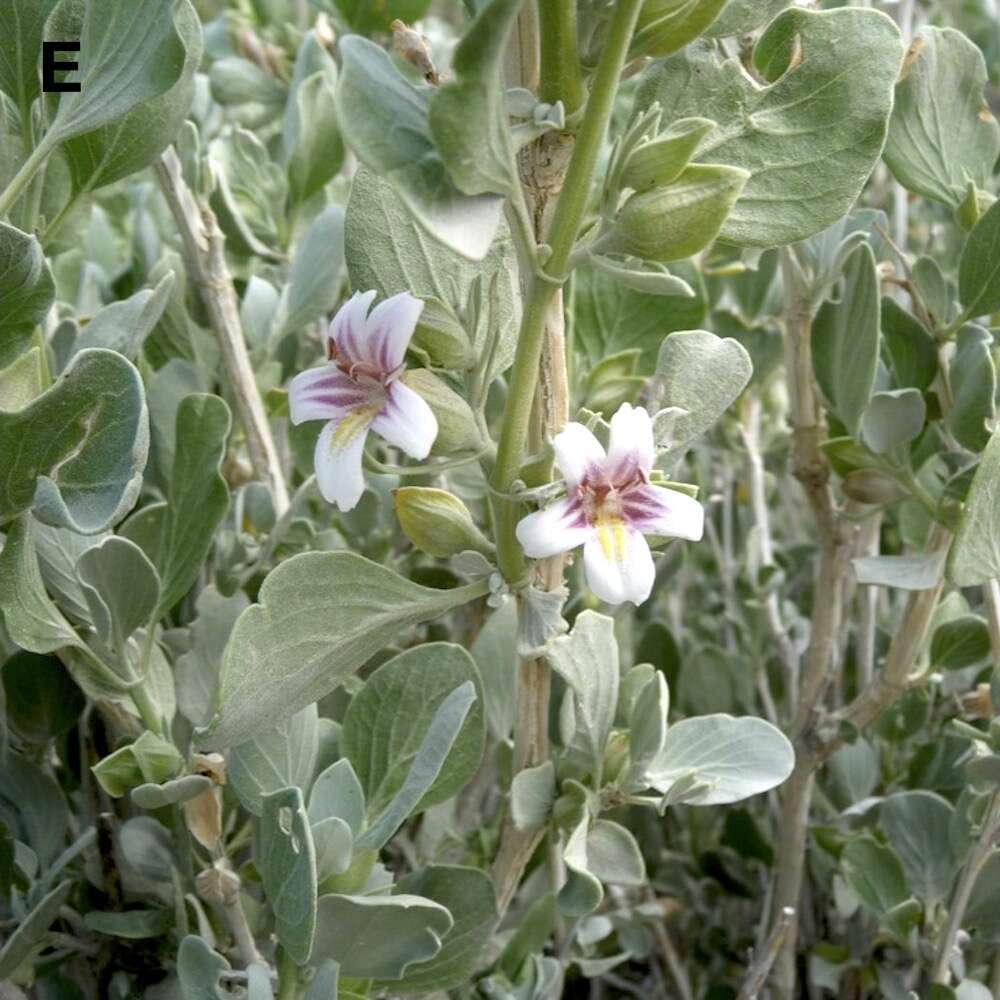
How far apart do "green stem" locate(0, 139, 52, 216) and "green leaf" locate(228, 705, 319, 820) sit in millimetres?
206

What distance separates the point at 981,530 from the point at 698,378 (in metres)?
0.12

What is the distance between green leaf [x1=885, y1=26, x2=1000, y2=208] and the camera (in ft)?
1.84

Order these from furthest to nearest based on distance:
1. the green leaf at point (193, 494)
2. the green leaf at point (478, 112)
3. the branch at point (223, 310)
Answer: the branch at point (223, 310)
the green leaf at point (193, 494)
the green leaf at point (478, 112)

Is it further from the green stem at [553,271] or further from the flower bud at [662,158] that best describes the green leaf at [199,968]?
the flower bud at [662,158]

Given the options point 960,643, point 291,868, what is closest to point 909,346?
point 960,643

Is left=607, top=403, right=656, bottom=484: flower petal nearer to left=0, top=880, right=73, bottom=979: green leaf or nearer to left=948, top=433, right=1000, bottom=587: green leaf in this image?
left=948, top=433, right=1000, bottom=587: green leaf

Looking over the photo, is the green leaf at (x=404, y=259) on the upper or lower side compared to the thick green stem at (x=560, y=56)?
lower

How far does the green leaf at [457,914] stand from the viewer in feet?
1.70

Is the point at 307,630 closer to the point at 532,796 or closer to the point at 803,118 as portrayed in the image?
the point at 532,796

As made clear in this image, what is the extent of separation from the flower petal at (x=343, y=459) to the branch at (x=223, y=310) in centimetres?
22

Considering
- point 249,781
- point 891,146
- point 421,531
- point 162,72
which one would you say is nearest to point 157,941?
point 249,781

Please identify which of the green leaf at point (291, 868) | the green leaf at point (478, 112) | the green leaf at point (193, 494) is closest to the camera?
the green leaf at point (478, 112)

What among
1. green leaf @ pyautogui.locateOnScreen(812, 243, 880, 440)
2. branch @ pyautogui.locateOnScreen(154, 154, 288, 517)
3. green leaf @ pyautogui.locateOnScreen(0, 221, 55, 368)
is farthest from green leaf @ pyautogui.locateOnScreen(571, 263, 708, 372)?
green leaf @ pyautogui.locateOnScreen(0, 221, 55, 368)

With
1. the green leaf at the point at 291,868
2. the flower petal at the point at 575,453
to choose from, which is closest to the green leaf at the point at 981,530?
the flower petal at the point at 575,453
